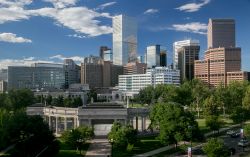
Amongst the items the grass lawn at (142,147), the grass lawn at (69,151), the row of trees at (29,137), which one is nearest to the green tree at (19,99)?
the grass lawn at (69,151)

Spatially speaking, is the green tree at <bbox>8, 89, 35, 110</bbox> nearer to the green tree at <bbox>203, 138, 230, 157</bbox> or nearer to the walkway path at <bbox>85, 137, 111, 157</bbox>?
the walkway path at <bbox>85, 137, 111, 157</bbox>

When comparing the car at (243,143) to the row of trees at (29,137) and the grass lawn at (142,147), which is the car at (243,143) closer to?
the grass lawn at (142,147)

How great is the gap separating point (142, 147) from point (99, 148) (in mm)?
7691

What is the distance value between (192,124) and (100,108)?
889 inches

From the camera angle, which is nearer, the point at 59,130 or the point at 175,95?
the point at 59,130

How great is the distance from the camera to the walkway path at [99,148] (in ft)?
195

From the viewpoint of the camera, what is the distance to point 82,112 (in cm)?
7544

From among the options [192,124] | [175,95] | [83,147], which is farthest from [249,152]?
[175,95]

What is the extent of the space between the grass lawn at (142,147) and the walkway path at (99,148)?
5.93ft

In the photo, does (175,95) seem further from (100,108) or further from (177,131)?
(177,131)

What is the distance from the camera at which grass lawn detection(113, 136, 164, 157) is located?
5951cm

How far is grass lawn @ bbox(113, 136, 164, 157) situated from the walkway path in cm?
Answer: 181

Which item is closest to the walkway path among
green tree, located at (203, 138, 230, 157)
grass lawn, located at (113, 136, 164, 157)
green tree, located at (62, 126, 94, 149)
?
grass lawn, located at (113, 136, 164, 157)

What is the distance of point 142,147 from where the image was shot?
6412cm
